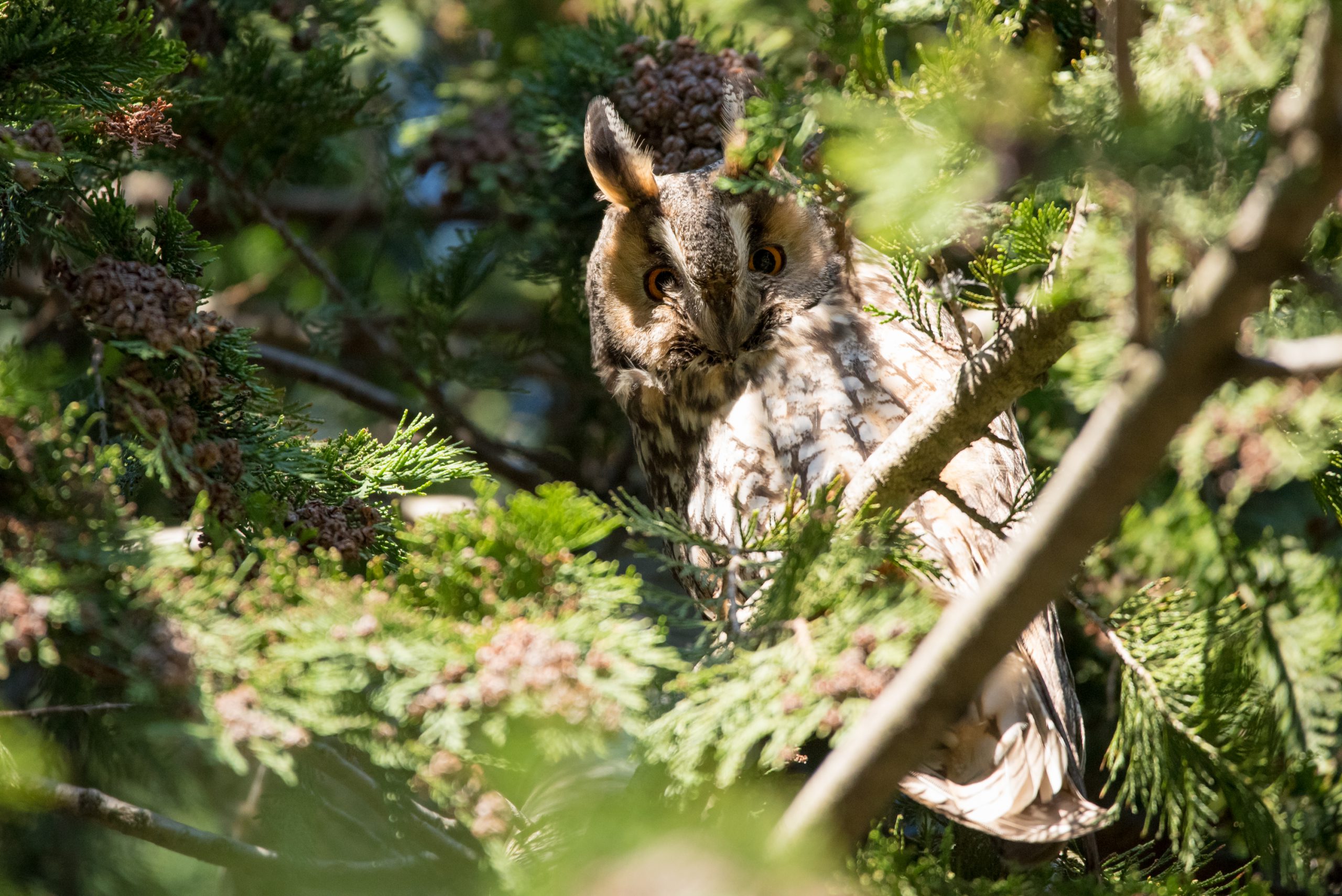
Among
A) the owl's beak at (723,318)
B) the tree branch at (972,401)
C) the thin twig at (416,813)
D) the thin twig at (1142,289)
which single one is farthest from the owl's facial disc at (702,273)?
the thin twig at (1142,289)

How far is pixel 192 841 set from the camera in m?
1.28

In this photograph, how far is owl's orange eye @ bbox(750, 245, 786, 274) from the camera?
2016mm

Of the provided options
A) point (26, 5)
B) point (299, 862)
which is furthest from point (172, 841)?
point (26, 5)

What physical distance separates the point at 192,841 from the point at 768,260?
1442mm

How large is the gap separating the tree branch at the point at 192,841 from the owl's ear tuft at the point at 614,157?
1.33 metres

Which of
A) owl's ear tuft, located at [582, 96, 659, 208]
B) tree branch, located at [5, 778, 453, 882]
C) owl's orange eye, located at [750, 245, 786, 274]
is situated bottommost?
tree branch, located at [5, 778, 453, 882]

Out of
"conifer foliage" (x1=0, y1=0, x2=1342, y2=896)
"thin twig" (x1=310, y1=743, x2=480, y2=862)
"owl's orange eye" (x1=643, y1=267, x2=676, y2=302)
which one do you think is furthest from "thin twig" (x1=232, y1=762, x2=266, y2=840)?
"owl's orange eye" (x1=643, y1=267, x2=676, y2=302)

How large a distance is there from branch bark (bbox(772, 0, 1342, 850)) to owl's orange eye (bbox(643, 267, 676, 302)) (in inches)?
50.2

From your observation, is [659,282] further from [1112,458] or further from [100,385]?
[1112,458]

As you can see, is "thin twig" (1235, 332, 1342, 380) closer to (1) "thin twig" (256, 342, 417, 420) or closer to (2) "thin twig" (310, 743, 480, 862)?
(2) "thin twig" (310, 743, 480, 862)

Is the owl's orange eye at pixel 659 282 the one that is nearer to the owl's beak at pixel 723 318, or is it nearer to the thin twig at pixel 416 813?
the owl's beak at pixel 723 318

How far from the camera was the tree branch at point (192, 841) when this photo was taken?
3.84 ft

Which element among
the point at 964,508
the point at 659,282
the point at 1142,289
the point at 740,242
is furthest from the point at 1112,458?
the point at 659,282

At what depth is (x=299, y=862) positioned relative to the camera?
1.33 metres
